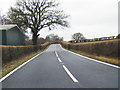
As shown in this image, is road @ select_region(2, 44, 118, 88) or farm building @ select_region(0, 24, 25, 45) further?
farm building @ select_region(0, 24, 25, 45)

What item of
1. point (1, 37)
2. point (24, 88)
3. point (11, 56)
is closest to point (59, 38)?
point (1, 37)

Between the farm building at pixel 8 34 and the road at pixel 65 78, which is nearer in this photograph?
the road at pixel 65 78

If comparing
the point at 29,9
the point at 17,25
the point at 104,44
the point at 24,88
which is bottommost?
the point at 24,88

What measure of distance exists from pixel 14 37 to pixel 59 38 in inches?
3641

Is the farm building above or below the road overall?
above

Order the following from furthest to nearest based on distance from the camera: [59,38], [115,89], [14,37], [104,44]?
[59,38], [14,37], [104,44], [115,89]

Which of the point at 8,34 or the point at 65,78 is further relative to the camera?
the point at 8,34

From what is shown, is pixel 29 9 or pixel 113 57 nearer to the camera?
pixel 113 57

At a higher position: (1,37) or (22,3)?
(22,3)

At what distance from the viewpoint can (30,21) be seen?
33.7 m

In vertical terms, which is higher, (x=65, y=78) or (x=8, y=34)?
(x=8, y=34)

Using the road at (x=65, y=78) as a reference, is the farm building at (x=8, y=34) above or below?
above

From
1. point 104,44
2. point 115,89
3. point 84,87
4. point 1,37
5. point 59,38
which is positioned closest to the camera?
point 115,89

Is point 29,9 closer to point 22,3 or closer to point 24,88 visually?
point 22,3
